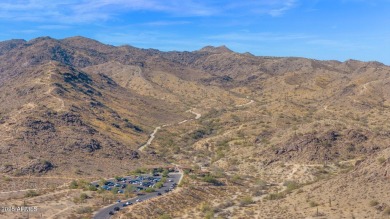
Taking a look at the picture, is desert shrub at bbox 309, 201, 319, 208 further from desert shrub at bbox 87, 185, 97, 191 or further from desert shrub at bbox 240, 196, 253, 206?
desert shrub at bbox 87, 185, 97, 191

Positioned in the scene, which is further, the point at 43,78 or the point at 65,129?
the point at 43,78

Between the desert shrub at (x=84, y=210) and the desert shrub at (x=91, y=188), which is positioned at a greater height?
the desert shrub at (x=91, y=188)

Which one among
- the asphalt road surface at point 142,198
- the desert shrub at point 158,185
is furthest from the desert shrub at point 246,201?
the desert shrub at point 158,185

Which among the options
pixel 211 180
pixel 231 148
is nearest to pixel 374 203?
pixel 211 180

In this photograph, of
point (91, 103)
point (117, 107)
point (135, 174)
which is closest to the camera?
point (135, 174)

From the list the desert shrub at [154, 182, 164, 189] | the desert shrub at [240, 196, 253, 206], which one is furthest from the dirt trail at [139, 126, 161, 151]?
the desert shrub at [240, 196, 253, 206]

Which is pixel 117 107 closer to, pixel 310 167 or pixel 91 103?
pixel 91 103

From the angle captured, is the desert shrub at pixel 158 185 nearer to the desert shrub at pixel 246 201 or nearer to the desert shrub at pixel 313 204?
the desert shrub at pixel 246 201

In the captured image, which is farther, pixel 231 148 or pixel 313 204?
pixel 231 148

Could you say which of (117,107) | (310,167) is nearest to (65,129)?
(117,107)

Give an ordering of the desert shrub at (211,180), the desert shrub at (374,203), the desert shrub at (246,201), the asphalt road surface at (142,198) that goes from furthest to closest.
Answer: the desert shrub at (211,180), the desert shrub at (246,201), the asphalt road surface at (142,198), the desert shrub at (374,203)

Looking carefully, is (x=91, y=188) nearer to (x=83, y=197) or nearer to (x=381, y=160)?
(x=83, y=197)
